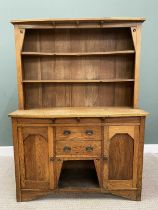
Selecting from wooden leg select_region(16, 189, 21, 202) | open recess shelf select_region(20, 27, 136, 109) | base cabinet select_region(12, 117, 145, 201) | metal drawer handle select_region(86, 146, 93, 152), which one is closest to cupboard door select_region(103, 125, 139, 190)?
base cabinet select_region(12, 117, 145, 201)

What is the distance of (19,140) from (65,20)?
1201 millimetres

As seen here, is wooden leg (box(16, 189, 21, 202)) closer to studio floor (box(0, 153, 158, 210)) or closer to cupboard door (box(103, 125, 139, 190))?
studio floor (box(0, 153, 158, 210))

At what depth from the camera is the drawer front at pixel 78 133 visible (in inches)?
67.9

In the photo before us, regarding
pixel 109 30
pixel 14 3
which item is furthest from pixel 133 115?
pixel 14 3

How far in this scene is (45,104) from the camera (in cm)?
220

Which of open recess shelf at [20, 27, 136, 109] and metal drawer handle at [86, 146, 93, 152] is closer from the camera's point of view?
metal drawer handle at [86, 146, 93, 152]

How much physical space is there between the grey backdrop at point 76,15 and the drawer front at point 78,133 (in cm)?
114

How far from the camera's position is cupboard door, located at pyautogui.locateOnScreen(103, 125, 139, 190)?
1725 millimetres

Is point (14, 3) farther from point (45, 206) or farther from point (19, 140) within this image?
point (45, 206)

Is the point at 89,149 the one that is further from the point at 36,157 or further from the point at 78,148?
the point at 36,157

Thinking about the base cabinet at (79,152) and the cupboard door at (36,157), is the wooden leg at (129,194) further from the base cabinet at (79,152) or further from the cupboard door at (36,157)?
the cupboard door at (36,157)

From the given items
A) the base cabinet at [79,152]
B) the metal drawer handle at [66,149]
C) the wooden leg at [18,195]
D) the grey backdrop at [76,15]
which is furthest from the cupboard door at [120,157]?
the grey backdrop at [76,15]

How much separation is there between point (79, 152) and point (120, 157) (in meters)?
0.38

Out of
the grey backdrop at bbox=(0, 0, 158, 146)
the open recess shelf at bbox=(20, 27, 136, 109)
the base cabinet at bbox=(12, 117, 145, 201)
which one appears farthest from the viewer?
the grey backdrop at bbox=(0, 0, 158, 146)
